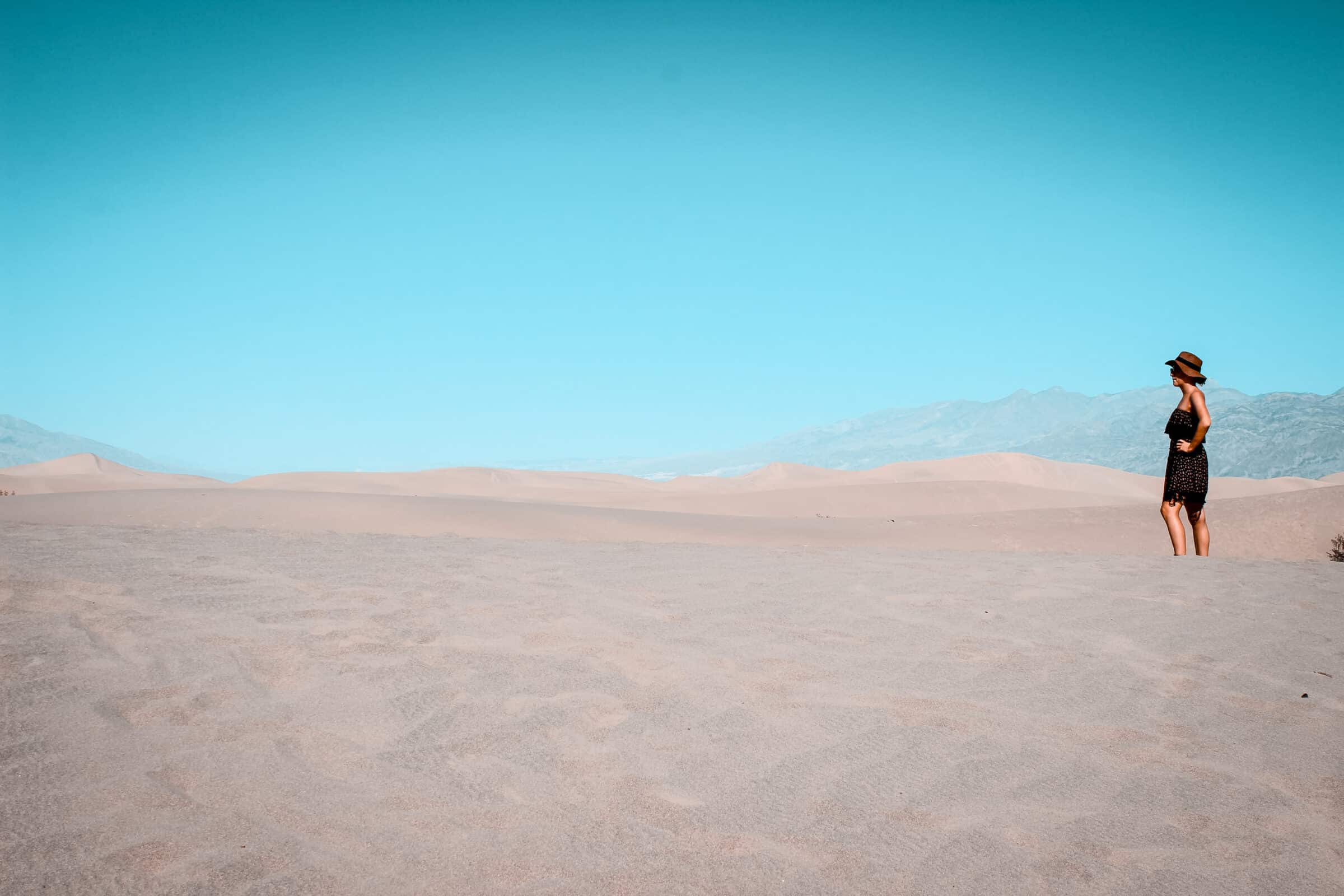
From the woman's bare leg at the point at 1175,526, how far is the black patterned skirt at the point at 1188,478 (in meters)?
0.11

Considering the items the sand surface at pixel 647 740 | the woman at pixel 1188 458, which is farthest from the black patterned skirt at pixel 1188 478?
the sand surface at pixel 647 740

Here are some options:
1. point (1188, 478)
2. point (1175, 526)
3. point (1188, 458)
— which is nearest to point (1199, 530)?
point (1175, 526)

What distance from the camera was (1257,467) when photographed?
11431 cm

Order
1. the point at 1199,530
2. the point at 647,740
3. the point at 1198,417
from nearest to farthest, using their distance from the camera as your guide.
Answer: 1. the point at 647,740
2. the point at 1198,417
3. the point at 1199,530

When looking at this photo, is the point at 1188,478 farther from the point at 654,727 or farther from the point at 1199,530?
the point at 654,727

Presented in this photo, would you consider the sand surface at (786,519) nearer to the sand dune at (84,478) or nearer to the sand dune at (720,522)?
the sand dune at (720,522)

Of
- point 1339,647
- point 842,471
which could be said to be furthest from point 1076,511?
point 842,471

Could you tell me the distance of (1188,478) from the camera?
802 cm

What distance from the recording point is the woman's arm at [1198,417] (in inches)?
308

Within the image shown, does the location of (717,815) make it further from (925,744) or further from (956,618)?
(956,618)

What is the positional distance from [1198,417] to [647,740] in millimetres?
7366

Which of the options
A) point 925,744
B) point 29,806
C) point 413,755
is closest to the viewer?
point 29,806

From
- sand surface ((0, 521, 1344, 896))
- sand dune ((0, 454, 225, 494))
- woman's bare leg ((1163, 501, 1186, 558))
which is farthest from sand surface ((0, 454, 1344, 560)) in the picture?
sand dune ((0, 454, 225, 494))

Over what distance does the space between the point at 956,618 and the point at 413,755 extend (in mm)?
3292
